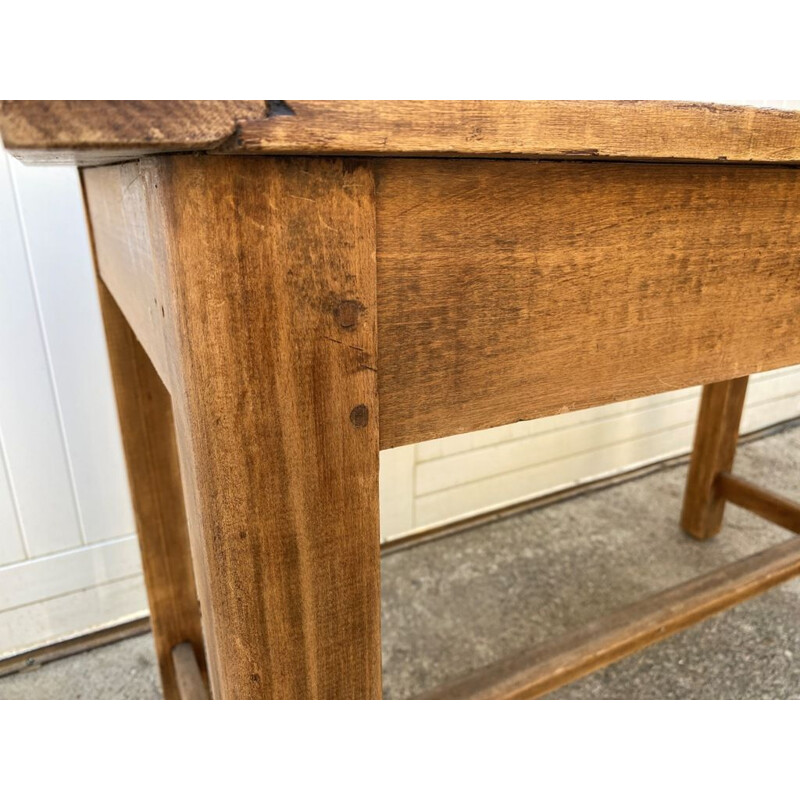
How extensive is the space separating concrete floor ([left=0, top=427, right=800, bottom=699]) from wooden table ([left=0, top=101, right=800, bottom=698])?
0.83 m

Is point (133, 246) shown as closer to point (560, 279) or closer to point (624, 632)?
point (560, 279)

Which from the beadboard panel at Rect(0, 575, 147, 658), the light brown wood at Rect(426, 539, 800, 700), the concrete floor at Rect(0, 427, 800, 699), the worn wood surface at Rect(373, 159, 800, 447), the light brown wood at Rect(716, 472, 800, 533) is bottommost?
the concrete floor at Rect(0, 427, 800, 699)

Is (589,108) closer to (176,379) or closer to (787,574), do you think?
(176,379)

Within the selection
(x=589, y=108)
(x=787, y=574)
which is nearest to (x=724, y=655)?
(x=787, y=574)

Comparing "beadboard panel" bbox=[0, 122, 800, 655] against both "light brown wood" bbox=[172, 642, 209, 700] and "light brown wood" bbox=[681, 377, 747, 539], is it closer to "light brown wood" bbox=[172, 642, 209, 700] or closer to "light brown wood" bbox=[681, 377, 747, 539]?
"light brown wood" bbox=[172, 642, 209, 700]

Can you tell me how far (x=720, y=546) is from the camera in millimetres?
1615

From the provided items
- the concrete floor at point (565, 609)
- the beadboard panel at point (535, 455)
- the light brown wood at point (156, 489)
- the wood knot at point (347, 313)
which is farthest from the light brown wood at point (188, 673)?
the wood knot at point (347, 313)

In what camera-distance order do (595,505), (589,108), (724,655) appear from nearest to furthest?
(589,108) < (724,655) < (595,505)

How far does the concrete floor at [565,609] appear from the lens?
1151mm

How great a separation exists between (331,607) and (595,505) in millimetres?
1531

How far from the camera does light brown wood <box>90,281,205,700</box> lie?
87 cm

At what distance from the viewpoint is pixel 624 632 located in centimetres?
88

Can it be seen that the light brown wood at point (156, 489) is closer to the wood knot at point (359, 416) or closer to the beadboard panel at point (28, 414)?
the beadboard panel at point (28, 414)

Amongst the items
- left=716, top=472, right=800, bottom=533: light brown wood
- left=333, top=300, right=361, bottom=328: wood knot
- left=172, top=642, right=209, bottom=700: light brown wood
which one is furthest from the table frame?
left=716, top=472, right=800, bottom=533: light brown wood
